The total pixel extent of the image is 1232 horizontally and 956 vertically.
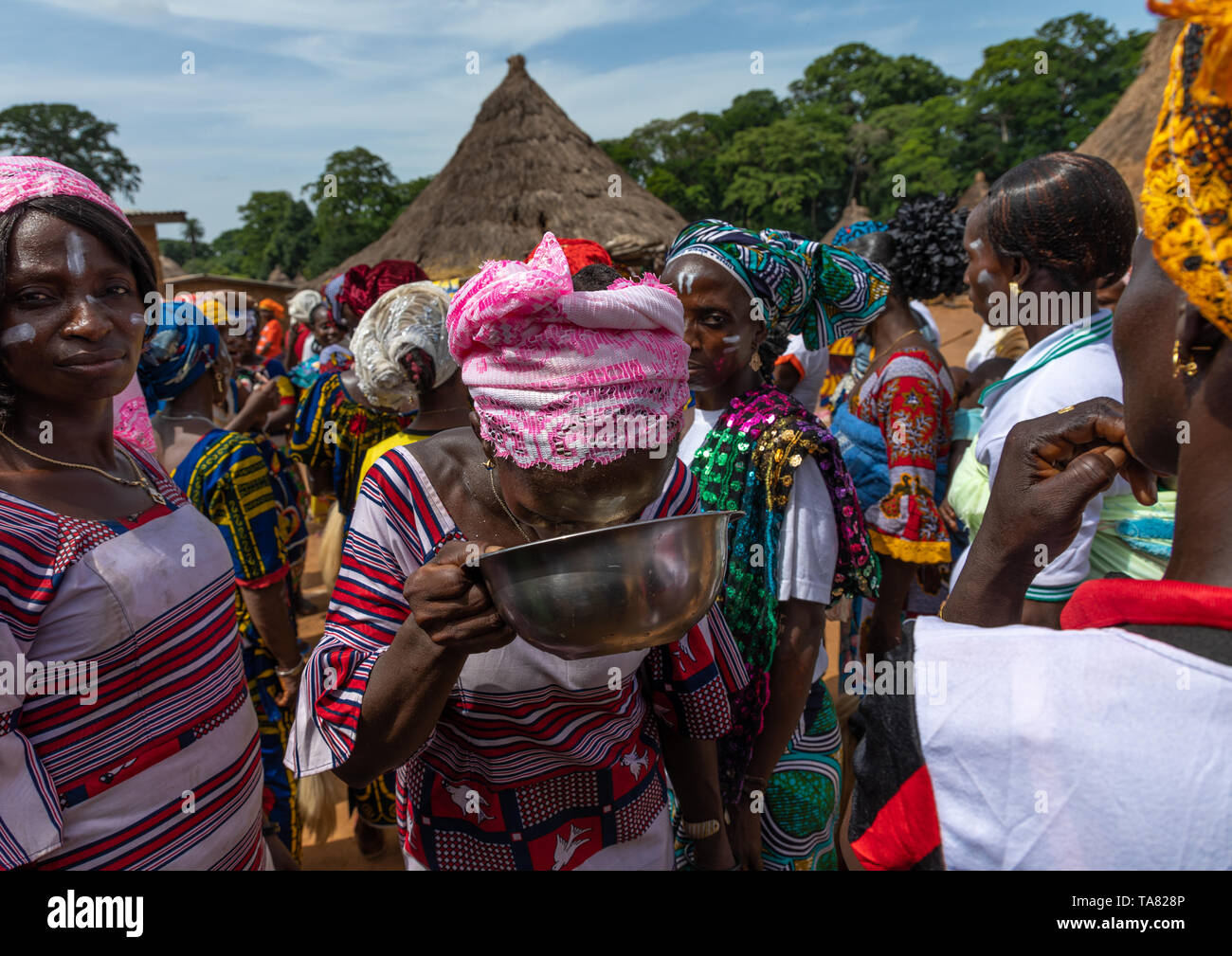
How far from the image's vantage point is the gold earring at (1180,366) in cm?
93

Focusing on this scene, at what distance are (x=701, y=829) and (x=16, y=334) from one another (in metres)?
1.87

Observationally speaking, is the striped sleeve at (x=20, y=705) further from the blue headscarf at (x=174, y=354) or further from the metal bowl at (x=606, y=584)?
the blue headscarf at (x=174, y=354)

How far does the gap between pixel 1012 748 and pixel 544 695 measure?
0.87 meters

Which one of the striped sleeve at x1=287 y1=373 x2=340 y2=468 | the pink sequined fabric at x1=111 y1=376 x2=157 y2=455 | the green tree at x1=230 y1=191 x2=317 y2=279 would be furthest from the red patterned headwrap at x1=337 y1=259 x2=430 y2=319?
the green tree at x1=230 y1=191 x2=317 y2=279

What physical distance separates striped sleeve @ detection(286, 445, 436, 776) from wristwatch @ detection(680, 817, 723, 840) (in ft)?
2.94

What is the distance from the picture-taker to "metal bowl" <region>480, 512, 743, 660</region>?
1010mm

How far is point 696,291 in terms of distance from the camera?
2186mm

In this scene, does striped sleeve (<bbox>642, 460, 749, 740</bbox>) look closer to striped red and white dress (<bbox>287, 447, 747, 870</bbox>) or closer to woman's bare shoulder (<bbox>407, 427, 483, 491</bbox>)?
striped red and white dress (<bbox>287, 447, 747, 870</bbox>)

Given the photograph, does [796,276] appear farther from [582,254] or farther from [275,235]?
[275,235]

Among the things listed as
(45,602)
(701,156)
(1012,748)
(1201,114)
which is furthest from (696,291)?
(701,156)

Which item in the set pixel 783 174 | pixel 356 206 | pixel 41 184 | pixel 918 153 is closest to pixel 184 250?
pixel 356 206

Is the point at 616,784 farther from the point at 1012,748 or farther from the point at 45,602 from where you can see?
the point at 45,602

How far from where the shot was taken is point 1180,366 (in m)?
0.95

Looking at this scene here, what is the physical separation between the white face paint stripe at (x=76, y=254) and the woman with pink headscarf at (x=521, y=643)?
77cm
